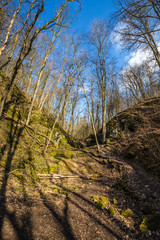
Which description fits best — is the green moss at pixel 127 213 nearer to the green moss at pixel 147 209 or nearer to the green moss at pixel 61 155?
the green moss at pixel 147 209

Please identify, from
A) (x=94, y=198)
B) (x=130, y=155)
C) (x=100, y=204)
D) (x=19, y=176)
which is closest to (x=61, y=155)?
(x=19, y=176)

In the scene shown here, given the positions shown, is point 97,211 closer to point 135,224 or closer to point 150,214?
point 135,224

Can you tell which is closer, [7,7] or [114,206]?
[114,206]

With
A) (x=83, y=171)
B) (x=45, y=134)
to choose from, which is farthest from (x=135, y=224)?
(x=45, y=134)

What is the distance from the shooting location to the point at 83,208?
391 cm

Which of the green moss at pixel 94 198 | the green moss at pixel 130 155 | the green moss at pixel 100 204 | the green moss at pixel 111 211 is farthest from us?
the green moss at pixel 130 155

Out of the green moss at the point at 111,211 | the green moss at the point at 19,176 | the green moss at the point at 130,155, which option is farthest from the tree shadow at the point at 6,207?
the green moss at the point at 130,155

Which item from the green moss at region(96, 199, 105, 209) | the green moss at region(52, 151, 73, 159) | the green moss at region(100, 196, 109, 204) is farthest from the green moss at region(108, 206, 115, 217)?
the green moss at region(52, 151, 73, 159)

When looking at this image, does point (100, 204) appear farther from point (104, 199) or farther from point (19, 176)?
point (19, 176)

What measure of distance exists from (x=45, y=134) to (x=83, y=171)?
173 inches

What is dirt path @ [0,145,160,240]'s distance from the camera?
103 inches

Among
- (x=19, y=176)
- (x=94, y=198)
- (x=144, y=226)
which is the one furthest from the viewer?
(x=19, y=176)

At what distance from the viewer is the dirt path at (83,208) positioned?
2.62 metres

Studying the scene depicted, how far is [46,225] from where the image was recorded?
2799mm
